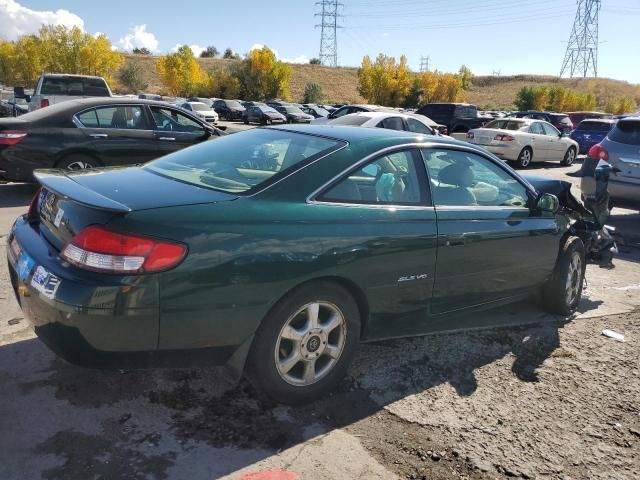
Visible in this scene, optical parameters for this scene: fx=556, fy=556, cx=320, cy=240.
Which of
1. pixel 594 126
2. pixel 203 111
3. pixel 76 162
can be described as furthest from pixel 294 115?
pixel 76 162

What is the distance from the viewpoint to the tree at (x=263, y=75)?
64250 millimetres

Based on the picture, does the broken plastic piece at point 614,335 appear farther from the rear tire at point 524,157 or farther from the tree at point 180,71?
the tree at point 180,71

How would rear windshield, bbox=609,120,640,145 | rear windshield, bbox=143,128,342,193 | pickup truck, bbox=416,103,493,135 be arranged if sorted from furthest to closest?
Result: pickup truck, bbox=416,103,493,135
rear windshield, bbox=609,120,640,145
rear windshield, bbox=143,128,342,193

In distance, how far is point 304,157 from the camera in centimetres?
327

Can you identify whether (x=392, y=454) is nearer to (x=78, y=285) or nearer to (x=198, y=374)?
(x=198, y=374)

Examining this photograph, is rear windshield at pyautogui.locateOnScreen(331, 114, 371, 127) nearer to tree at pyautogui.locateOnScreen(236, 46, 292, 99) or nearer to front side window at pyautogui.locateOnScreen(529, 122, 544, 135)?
front side window at pyautogui.locateOnScreen(529, 122, 544, 135)

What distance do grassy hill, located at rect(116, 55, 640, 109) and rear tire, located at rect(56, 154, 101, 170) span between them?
251 feet

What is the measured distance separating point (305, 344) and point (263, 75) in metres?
64.7

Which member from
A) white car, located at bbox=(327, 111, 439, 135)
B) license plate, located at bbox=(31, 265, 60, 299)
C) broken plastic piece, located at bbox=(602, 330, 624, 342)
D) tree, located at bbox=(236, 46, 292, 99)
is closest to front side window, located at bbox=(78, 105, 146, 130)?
white car, located at bbox=(327, 111, 439, 135)

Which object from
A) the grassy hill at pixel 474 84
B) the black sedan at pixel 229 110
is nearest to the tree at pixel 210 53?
the grassy hill at pixel 474 84

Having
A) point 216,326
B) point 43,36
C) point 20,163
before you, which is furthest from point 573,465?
point 43,36

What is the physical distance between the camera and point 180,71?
202 ft

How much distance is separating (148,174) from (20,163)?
5267 mm

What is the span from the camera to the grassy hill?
89.2m
